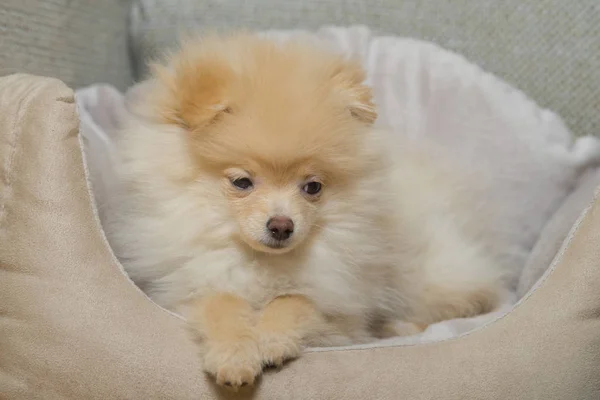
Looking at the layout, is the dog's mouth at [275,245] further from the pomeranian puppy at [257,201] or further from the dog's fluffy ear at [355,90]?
the dog's fluffy ear at [355,90]

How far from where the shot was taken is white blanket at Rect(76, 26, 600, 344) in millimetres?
2033

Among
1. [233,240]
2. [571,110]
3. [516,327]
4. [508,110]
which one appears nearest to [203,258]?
[233,240]

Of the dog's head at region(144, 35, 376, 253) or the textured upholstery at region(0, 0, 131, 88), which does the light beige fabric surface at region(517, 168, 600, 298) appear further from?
the textured upholstery at region(0, 0, 131, 88)

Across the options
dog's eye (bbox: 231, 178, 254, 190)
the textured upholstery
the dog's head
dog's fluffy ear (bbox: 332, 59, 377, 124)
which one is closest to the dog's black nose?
the dog's head

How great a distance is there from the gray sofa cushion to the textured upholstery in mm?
117

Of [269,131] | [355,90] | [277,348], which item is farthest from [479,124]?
[277,348]

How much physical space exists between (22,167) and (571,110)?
1.88 metres

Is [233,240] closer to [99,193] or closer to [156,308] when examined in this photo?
[156,308]

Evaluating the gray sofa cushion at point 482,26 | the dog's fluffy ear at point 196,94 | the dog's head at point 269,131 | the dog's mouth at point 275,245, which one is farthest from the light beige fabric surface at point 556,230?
the dog's fluffy ear at point 196,94

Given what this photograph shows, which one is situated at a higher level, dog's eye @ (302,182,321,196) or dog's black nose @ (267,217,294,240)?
dog's eye @ (302,182,321,196)

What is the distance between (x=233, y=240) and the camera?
137 centimetres

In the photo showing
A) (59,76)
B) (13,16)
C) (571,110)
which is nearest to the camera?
(13,16)

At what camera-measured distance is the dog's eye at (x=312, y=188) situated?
4.40 ft

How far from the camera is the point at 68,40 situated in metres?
2.02
